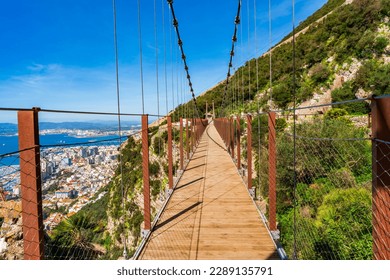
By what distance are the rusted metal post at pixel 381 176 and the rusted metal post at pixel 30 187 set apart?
1.45 meters

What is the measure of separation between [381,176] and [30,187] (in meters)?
1.50

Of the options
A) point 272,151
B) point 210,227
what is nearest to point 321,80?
point 272,151

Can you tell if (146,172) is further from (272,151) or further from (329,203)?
(329,203)

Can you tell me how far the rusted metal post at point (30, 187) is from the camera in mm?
1031

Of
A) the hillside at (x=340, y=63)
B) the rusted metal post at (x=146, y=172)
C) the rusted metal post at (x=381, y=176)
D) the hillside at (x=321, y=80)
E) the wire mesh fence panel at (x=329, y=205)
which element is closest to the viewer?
the rusted metal post at (x=381, y=176)

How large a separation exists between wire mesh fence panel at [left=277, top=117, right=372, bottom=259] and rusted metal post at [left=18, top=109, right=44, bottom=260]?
2258mm

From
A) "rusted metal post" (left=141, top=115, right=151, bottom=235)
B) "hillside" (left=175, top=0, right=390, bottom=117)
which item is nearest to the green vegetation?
"rusted metal post" (left=141, top=115, right=151, bottom=235)

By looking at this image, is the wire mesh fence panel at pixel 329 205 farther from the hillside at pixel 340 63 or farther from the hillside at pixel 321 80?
the hillside at pixel 340 63

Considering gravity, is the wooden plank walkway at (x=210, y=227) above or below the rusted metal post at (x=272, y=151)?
below

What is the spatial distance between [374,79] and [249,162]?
580 inches

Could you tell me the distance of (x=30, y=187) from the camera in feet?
3.41

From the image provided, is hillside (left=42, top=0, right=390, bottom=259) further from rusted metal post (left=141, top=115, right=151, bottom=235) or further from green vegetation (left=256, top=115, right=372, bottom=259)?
rusted metal post (left=141, top=115, right=151, bottom=235)

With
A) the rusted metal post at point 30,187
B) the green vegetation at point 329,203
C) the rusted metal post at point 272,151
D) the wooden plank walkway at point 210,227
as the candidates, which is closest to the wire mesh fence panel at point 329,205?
the green vegetation at point 329,203
